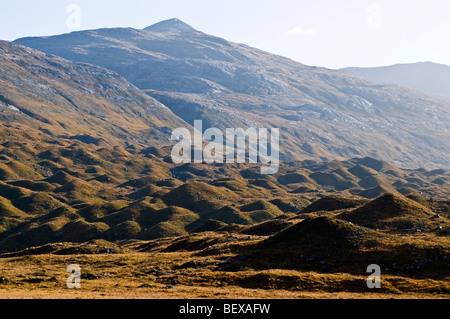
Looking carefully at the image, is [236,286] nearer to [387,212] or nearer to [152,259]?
[152,259]

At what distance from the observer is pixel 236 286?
202ft

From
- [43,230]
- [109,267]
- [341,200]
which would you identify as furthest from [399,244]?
[43,230]

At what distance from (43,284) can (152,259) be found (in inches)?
1119

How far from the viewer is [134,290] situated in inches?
2226

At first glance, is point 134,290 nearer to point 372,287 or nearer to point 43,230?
point 372,287
